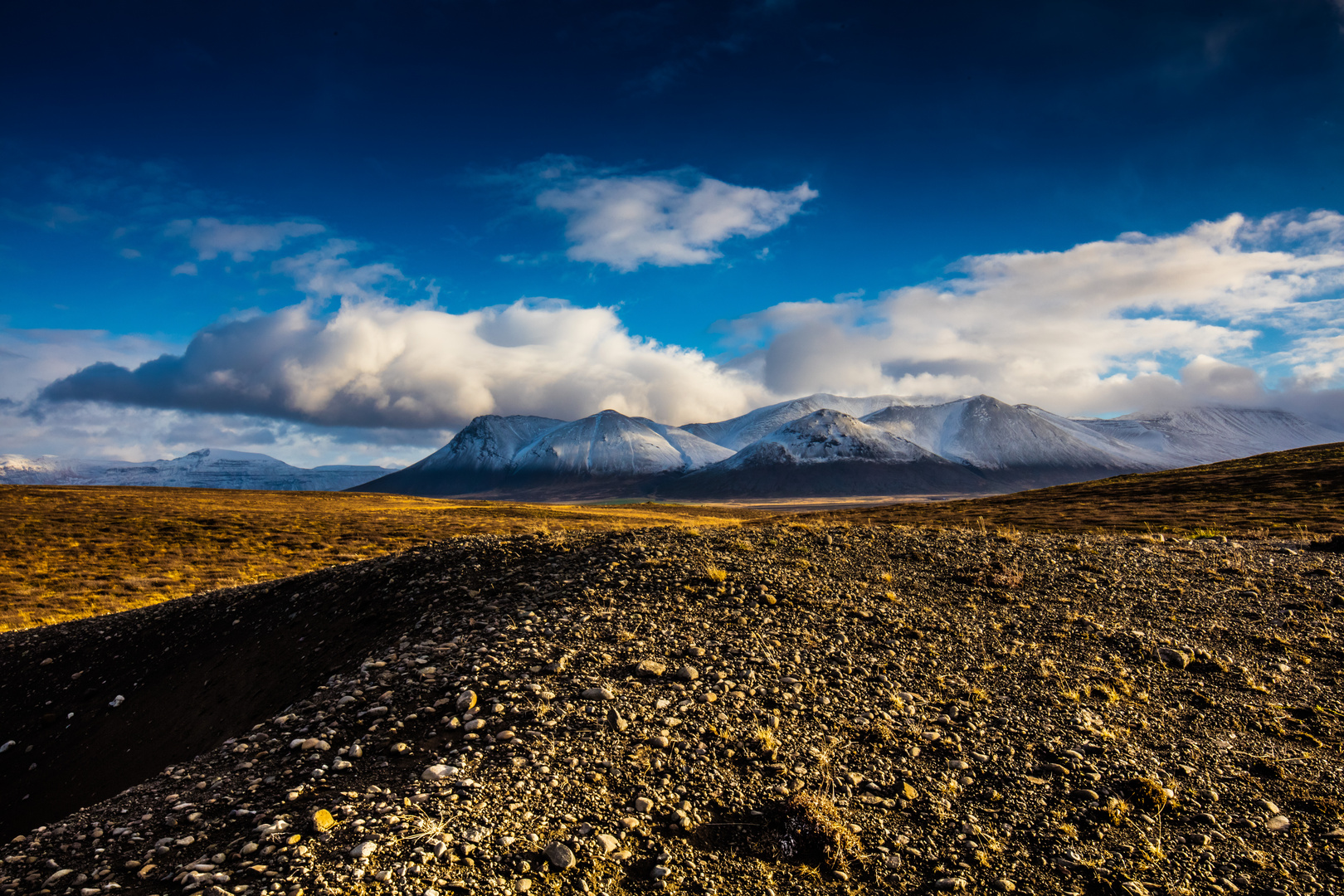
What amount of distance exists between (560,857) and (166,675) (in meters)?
11.8

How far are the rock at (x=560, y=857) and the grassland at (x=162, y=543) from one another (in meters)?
11.7

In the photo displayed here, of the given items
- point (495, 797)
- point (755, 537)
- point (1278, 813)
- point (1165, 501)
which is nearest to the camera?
point (495, 797)

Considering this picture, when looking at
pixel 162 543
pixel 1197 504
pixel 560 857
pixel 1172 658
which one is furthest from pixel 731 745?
pixel 162 543

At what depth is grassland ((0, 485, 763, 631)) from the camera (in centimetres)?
2662

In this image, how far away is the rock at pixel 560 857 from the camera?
523 centimetres

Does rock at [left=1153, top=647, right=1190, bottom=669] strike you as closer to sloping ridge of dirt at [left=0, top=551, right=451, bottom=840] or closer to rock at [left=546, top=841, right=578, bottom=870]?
rock at [left=546, top=841, right=578, bottom=870]

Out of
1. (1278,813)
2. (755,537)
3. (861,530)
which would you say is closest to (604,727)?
(1278,813)

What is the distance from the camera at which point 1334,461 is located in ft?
163

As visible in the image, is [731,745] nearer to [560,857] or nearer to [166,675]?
[560,857]

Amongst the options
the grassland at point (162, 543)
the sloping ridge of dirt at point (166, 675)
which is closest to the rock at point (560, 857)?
the sloping ridge of dirt at point (166, 675)

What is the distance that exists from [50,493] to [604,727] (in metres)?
88.7

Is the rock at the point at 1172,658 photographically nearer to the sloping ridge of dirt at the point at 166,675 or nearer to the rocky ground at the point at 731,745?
the rocky ground at the point at 731,745

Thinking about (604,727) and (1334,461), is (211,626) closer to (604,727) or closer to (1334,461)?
(604,727)

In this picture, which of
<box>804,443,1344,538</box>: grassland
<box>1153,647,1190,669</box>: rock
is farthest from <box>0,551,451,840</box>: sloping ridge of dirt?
<box>804,443,1344,538</box>: grassland
